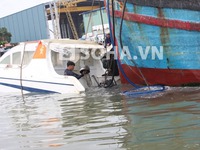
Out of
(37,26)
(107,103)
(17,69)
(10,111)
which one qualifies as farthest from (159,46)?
(37,26)

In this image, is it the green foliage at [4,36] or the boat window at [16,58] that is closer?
the boat window at [16,58]

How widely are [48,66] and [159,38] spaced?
2.92 meters

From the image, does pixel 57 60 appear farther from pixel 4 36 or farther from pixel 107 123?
pixel 4 36

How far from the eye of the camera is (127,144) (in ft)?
12.7

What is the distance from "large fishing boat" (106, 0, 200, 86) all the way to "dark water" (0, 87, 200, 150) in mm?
563

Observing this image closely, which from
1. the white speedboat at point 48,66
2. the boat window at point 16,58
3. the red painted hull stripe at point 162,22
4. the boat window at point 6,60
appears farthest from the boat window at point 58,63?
the red painted hull stripe at point 162,22

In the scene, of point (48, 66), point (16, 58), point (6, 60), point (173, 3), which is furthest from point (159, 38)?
point (6, 60)

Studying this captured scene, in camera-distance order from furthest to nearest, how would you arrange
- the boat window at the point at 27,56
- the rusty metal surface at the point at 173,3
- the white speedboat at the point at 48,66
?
the boat window at the point at 27,56 → the white speedboat at the point at 48,66 → the rusty metal surface at the point at 173,3

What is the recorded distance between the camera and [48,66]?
9.42m

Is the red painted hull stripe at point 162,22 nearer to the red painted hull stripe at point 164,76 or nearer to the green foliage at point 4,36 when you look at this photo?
the red painted hull stripe at point 164,76

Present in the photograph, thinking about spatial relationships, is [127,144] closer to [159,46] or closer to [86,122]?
[86,122]

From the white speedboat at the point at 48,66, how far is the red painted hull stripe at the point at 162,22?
1879 mm

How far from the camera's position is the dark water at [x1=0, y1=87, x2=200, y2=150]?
13.0 ft

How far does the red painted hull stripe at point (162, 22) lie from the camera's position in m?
7.51
